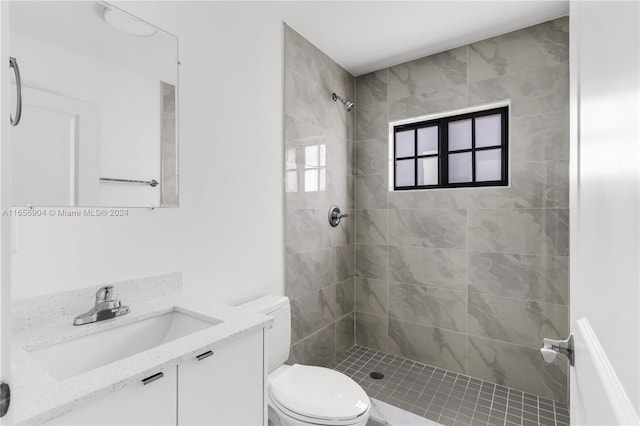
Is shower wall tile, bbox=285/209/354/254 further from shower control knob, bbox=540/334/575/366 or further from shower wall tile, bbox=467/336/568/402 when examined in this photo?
shower control knob, bbox=540/334/575/366

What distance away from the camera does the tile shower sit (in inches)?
81.1

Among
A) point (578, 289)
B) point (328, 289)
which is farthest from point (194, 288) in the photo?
point (578, 289)

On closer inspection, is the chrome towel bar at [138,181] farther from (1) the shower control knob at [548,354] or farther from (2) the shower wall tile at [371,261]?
(2) the shower wall tile at [371,261]

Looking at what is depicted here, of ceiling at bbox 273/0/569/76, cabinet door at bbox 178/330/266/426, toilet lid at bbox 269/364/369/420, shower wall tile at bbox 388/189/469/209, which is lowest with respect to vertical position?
toilet lid at bbox 269/364/369/420

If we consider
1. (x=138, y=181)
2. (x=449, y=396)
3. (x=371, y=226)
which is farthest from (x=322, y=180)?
(x=449, y=396)

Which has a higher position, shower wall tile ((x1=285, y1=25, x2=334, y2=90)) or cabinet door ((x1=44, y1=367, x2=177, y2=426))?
shower wall tile ((x1=285, y1=25, x2=334, y2=90))

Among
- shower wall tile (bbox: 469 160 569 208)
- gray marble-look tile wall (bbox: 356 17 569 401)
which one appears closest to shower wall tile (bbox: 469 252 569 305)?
gray marble-look tile wall (bbox: 356 17 569 401)

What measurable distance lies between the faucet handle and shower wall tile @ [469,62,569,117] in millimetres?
2453

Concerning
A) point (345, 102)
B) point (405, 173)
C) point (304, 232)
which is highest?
point (345, 102)

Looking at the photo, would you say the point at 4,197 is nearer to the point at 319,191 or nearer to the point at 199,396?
the point at 199,396

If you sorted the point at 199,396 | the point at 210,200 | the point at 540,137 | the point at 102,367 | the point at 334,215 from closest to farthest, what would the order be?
the point at 102,367 < the point at 199,396 < the point at 210,200 < the point at 540,137 < the point at 334,215

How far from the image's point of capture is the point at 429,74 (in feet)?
8.12

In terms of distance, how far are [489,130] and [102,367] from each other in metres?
2.57

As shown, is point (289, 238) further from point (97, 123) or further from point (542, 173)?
point (542, 173)
